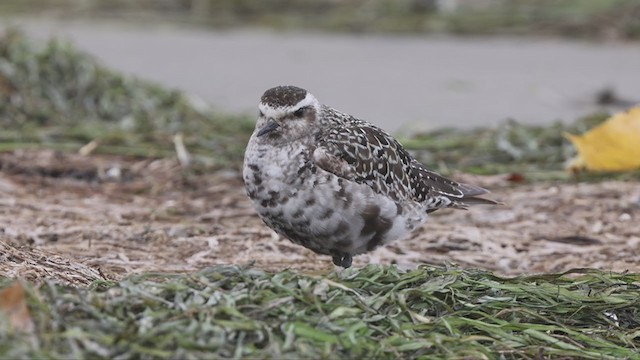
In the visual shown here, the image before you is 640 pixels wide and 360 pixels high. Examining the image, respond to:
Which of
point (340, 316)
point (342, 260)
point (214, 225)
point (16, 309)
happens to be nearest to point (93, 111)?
point (214, 225)

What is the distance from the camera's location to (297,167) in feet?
15.6

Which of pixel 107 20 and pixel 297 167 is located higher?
pixel 297 167

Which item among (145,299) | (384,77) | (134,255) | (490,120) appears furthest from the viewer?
(384,77)

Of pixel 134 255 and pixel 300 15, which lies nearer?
pixel 134 255

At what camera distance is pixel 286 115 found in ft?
16.3

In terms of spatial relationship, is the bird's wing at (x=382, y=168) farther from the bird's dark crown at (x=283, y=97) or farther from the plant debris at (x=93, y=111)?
the plant debris at (x=93, y=111)

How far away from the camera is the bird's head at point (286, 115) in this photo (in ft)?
16.2

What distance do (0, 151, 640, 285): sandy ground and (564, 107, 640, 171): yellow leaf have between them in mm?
166

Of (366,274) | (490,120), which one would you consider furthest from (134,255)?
(490,120)

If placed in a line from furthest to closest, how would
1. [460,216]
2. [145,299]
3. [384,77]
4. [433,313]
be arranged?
[384,77], [460,216], [433,313], [145,299]

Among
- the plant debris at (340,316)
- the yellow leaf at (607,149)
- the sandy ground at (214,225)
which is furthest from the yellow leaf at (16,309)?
the yellow leaf at (607,149)

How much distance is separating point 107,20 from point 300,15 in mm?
1882

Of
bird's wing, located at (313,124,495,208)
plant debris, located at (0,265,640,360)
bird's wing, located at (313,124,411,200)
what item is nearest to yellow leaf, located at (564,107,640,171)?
bird's wing, located at (313,124,495,208)

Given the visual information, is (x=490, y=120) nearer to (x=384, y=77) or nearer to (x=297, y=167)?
(x=384, y=77)
